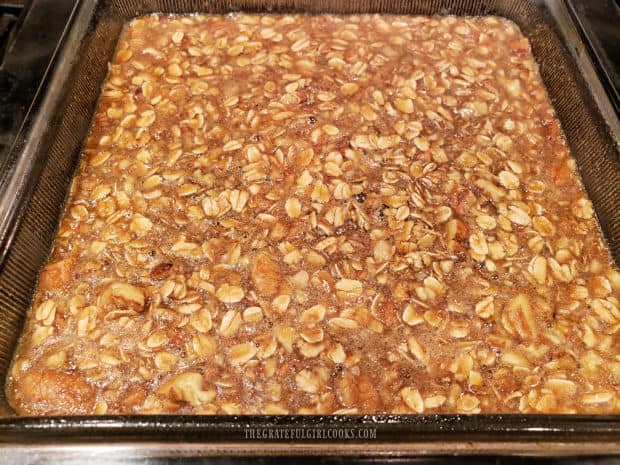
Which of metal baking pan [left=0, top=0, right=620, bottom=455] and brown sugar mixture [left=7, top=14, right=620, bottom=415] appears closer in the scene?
metal baking pan [left=0, top=0, right=620, bottom=455]

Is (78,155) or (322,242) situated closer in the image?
(322,242)

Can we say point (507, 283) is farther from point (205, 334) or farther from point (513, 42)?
point (513, 42)

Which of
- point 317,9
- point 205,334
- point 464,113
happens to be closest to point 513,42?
point 464,113

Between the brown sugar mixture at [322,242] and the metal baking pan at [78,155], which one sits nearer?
the metal baking pan at [78,155]
